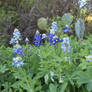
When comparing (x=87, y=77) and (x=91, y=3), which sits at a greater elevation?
(x=91, y=3)

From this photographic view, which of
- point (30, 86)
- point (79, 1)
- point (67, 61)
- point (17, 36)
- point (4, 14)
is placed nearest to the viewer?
point (30, 86)

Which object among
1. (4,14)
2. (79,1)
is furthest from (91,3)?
(4,14)

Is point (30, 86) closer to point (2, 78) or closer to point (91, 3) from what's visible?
point (2, 78)

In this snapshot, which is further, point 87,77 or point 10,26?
point 10,26

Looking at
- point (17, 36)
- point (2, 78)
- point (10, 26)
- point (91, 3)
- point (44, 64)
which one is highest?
point (91, 3)

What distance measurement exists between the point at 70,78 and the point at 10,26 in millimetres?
5175

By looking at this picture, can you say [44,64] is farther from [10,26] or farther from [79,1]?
[10,26]

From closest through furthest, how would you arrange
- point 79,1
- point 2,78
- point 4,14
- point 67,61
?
point 67,61 → point 2,78 → point 79,1 → point 4,14

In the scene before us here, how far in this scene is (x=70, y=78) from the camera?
49.2 inches

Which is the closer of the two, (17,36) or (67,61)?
(67,61)

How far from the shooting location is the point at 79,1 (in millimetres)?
5336

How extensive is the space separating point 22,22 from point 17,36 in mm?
4108

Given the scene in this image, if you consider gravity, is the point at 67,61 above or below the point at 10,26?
below

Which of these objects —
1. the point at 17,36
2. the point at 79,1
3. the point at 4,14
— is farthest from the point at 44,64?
the point at 4,14
